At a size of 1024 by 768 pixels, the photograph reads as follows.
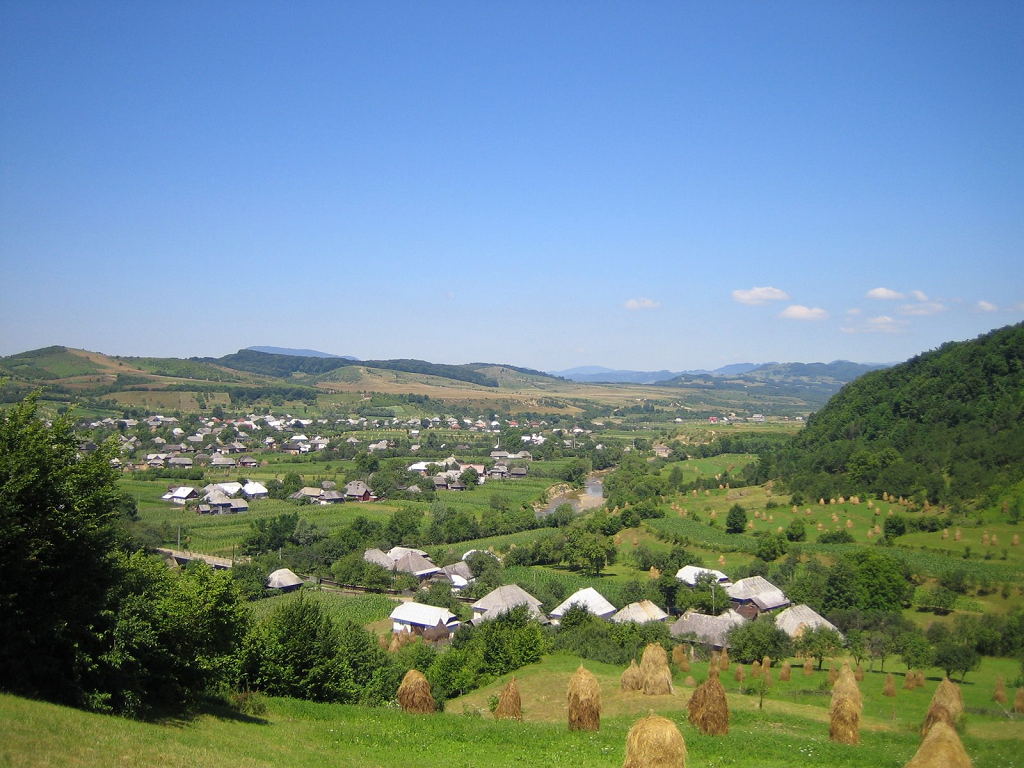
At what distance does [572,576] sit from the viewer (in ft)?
160

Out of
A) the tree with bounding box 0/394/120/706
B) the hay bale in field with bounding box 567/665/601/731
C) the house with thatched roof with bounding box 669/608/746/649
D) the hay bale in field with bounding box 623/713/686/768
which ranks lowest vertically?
the house with thatched roof with bounding box 669/608/746/649

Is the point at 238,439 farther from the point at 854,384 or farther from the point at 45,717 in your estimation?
the point at 45,717

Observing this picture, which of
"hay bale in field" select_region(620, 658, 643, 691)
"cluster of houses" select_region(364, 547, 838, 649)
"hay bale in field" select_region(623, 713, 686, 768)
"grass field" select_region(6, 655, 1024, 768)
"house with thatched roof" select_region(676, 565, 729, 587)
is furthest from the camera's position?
"house with thatched roof" select_region(676, 565, 729, 587)

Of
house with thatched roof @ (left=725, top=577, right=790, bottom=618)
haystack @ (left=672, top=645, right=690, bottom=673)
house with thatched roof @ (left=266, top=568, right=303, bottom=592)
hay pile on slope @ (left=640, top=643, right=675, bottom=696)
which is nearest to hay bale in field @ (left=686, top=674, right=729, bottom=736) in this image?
hay pile on slope @ (left=640, top=643, right=675, bottom=696)

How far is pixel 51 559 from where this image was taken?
13594 mm

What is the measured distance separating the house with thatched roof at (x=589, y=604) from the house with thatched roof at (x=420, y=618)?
5698mm

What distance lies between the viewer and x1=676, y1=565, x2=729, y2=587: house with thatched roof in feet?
145

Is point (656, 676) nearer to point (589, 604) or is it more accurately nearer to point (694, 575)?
point (589, 604)

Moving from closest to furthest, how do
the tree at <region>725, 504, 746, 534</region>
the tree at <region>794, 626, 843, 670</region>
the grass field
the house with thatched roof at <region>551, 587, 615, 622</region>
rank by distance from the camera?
the grass field → the tree at <region>794, 626, 843, 670</region> → the house with thatched roof at <region>551, 587, 615, 622</region> → the tree at <region>725, 504, 746, 534</region>

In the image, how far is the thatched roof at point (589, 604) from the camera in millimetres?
38281

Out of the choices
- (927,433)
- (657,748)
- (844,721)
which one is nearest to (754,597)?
(844,721)

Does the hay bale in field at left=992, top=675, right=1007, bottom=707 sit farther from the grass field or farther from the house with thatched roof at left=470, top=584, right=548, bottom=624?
the house with thatched roof at left=470, top=584, right=548, bottom=624

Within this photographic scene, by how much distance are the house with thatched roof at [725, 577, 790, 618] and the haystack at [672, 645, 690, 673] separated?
10.7m

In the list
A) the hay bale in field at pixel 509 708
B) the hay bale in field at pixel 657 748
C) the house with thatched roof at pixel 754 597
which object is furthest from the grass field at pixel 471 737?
the house with thatched roof at pixel 754 597
